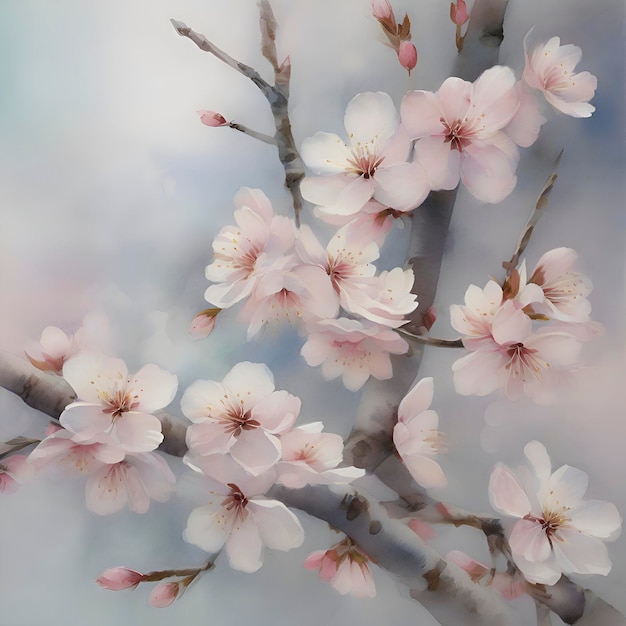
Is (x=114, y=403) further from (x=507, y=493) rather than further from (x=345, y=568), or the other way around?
(x=507, y=493)

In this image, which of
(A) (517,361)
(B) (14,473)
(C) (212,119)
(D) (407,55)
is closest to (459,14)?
(D) (407,55)

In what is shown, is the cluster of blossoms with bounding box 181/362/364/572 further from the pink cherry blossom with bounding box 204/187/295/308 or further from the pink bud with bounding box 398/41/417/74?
the pink bud with bounding box 398/41/417/74

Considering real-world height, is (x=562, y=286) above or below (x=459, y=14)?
below

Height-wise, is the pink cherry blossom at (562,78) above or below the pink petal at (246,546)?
above

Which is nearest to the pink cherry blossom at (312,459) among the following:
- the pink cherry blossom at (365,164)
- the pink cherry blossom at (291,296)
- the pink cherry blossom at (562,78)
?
the pink cherry blossom at (291,296)

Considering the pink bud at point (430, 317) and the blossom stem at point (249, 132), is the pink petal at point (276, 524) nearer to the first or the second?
the pink bud at point (430, 317)
